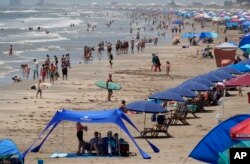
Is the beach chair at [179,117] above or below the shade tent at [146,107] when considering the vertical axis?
below

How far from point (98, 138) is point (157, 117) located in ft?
10.8

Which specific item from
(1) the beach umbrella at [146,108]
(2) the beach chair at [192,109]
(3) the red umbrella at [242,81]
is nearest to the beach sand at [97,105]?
(2) the beach chair at [192,109]

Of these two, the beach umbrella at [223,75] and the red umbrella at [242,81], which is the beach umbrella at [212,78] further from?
the red umbrella at [242,81]

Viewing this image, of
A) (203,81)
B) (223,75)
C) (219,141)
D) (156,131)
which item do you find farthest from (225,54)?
(219,141)

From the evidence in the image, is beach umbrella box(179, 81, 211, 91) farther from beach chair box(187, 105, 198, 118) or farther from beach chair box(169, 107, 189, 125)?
beach chair box(169, 107, 189, 125)

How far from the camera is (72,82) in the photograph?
1262 inches

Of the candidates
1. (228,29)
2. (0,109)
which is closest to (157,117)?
(0,109)

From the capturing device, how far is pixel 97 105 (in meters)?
24.6

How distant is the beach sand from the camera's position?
16.8 metres

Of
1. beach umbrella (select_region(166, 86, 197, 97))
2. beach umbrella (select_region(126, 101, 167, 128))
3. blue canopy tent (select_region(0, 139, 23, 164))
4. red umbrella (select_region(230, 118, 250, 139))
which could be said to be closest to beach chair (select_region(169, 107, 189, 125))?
beach umbrella (select_region(166, 86, 197, 97))

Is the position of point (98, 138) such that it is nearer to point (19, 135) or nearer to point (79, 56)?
point (19, 135)

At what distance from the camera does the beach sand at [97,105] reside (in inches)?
663

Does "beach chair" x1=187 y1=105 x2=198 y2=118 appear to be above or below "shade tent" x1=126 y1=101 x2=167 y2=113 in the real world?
below

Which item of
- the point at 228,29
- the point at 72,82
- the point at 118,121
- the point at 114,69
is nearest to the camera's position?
the point at 118,121
